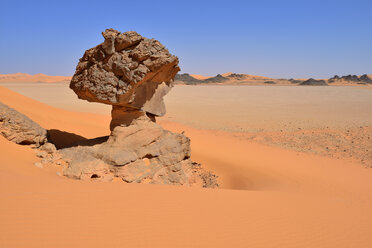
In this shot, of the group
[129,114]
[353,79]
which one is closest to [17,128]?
[129,114]

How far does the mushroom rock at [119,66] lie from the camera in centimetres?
627

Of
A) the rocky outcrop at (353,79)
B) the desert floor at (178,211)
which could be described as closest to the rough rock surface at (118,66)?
the desert floor at (178,211)

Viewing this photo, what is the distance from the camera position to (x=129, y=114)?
725 centimetres

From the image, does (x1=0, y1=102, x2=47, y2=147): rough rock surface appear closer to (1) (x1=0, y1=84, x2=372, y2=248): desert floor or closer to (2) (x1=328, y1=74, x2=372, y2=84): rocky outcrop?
(1) (x1=0, y1=84, x2=372, y2=248): desert floor

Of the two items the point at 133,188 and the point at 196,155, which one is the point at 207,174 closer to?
the point at 196,155

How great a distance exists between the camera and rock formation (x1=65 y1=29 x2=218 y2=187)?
6.30 meters

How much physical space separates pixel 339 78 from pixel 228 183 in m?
83.3

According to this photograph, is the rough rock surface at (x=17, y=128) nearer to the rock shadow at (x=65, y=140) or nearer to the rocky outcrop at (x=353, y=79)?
the rock shadow at (x=65, y=140)

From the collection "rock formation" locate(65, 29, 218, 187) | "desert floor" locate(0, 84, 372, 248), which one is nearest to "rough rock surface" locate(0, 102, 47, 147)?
"desert floor" locate(0, 84, 372, 248)

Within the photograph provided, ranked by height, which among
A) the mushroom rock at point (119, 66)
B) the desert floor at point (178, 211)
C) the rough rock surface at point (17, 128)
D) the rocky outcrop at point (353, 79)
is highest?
the rocky outcrop at point (353, 79)

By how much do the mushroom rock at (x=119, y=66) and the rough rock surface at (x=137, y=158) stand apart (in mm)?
861

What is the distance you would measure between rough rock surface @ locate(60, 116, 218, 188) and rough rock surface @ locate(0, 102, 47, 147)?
2.38ft

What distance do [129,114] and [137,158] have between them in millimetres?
1191

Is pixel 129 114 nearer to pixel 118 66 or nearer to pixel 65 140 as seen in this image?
pixel 118 66
